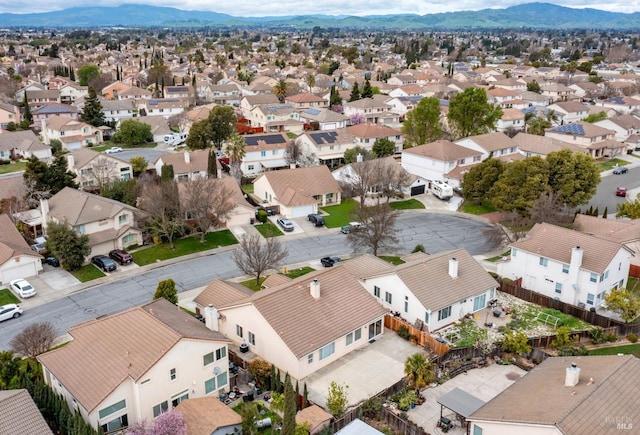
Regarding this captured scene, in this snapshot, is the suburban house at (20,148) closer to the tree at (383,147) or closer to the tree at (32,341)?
the tree at (383,147)

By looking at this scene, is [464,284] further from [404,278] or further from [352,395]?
[352,395]

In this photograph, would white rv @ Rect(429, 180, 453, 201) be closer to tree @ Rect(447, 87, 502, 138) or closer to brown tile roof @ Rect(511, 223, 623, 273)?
tree @ Rect(447, 87, 502, 138)

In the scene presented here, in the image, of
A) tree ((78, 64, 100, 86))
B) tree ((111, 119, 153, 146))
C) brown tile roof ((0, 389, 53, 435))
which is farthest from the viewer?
tree ((78, 64, 100, 86))

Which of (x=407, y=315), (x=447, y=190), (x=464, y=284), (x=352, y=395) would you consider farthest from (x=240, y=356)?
(x=447, y=190)

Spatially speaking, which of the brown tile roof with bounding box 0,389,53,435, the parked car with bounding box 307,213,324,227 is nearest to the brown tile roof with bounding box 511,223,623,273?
the parked car with bounding box 307,213,324,227

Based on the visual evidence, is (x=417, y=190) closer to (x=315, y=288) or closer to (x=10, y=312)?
(x=315, y=288)

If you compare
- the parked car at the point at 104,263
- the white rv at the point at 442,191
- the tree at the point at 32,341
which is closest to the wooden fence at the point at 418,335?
the tree at the point at 32,341
